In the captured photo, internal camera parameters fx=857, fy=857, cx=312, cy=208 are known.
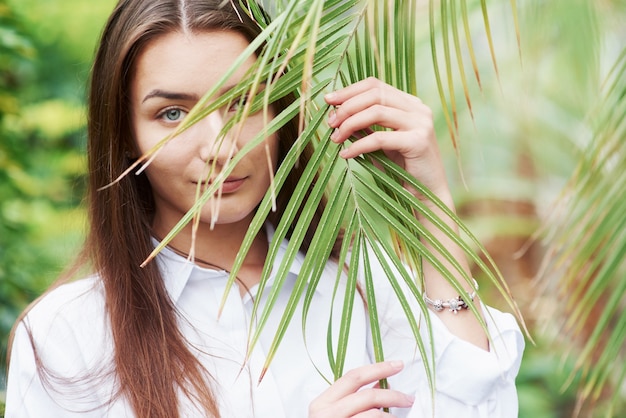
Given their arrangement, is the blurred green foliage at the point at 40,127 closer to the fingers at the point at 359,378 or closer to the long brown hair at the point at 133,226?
the long brown hair at the point at 133,226

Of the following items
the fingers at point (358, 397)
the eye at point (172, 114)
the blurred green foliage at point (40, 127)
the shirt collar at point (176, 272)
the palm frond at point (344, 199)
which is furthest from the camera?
the blurred green foliage at point (40, 127)

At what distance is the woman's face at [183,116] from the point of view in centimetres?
91


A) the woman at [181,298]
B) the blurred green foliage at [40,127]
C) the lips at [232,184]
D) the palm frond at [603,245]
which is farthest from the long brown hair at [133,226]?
the blurred green foliage at [40,127]

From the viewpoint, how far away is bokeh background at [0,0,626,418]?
7.12 ft

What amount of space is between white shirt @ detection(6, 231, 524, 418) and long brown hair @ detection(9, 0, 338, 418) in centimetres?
2

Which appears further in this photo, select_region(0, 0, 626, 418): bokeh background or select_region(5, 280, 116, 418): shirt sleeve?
select_region(0, 0, 626, 418): bokeh background

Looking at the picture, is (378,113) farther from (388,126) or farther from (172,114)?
(172,114)

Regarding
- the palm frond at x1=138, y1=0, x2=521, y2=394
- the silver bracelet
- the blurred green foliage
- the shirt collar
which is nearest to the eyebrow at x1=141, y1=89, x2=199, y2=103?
the palm frond at x1=138, y1=0, x2=521, y2=394

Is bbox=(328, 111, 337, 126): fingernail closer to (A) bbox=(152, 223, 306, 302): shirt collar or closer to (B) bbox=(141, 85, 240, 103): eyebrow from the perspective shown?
(B) bbox=(141, 85, 240, 103): eyebrow

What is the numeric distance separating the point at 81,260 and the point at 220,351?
0.78ft

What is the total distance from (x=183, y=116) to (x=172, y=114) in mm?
19

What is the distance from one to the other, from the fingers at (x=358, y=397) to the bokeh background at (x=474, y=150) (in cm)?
131

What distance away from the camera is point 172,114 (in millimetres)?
947

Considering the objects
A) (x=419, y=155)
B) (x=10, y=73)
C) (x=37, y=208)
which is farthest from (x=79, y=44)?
(x=419, y=155)
